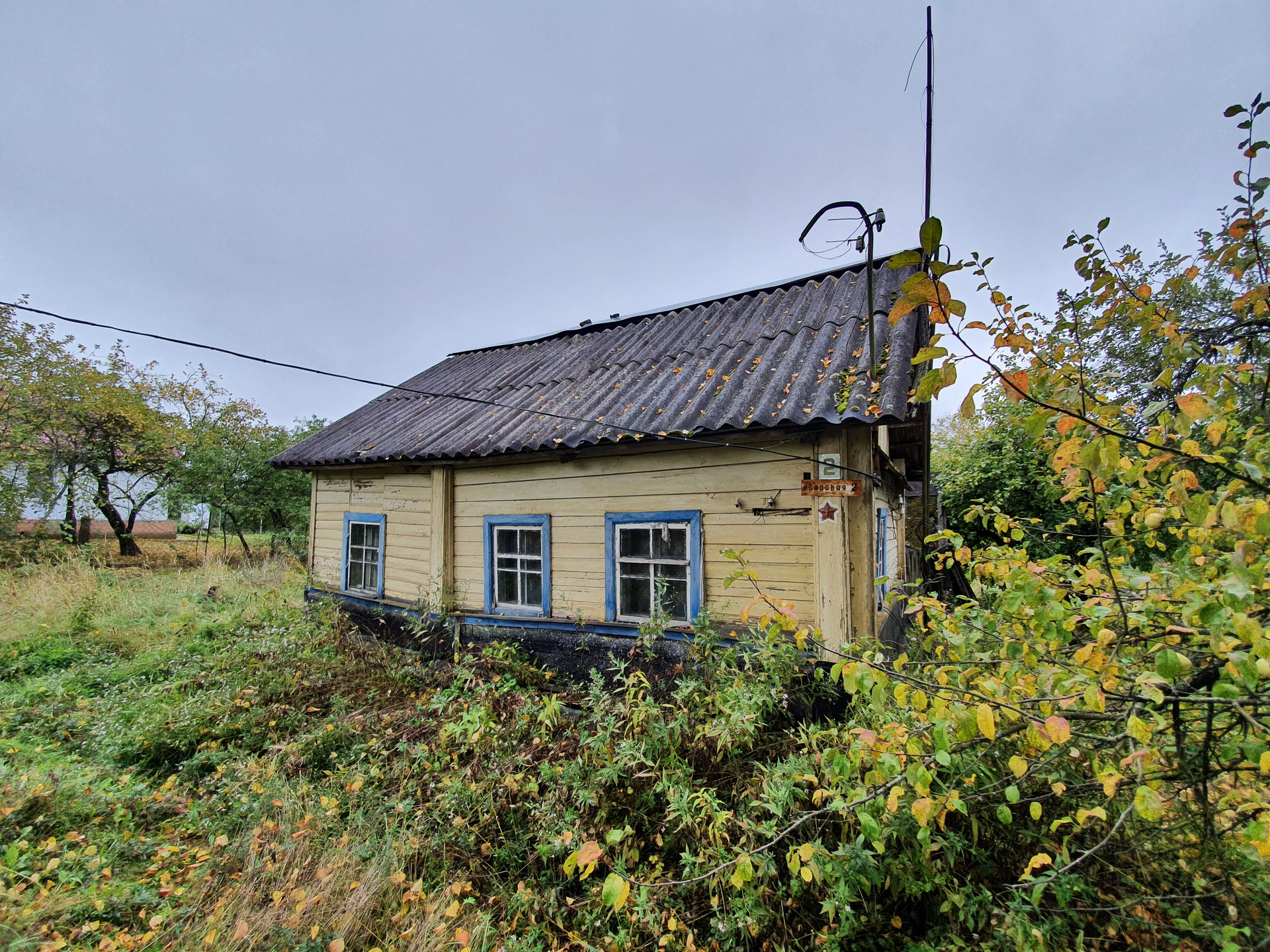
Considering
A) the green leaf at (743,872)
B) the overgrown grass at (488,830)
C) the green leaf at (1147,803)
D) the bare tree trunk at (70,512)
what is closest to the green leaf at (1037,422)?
the green leaf at (1147,803)

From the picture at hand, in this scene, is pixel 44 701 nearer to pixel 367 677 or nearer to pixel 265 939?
pixel 367 677

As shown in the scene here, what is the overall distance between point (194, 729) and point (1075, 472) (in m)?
7.37

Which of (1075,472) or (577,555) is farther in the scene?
(577,555)

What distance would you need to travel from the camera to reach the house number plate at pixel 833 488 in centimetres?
412

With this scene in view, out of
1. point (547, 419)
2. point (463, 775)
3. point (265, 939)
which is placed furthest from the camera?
point (547, 419)

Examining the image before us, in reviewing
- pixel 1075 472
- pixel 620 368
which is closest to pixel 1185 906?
pixel 1075 472

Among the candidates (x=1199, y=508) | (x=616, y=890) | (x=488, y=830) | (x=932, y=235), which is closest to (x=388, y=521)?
(x=488, y=830)

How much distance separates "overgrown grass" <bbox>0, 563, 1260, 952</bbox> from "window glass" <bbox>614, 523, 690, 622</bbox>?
70 cm

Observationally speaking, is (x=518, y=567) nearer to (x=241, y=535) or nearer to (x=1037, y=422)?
(x=1037, y=422)

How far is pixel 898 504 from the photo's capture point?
7.43 meters

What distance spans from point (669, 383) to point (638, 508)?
174 centimetres

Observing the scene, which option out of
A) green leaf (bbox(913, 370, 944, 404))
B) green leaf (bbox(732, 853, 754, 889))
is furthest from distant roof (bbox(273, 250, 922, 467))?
green leaf (bbox(732, 853, 754, 889))

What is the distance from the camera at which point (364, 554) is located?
318 inches

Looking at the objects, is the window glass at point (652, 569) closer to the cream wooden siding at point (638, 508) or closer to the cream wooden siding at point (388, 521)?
the cream wooden siding at point (638, 508)
